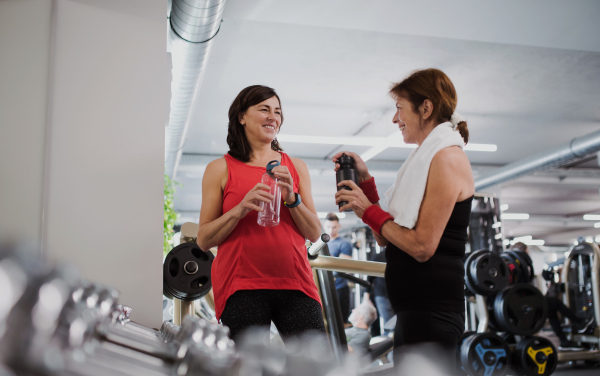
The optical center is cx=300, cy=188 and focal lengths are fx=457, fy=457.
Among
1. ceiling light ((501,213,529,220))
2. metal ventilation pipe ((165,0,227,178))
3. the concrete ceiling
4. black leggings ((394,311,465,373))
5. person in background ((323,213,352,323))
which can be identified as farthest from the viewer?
ceiling light ((501,213,529,220))

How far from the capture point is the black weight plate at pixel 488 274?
4656mm

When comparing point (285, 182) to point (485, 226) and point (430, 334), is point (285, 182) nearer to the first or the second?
A: point (430, 334)

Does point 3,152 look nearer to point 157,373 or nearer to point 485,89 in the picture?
point 157,373

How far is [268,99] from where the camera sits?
152cm

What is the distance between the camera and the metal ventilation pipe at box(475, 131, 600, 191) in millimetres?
6733

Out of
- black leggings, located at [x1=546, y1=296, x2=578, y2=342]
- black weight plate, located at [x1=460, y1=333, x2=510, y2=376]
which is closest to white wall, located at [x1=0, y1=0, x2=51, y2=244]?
black weight plate, located at [x1=460, y1=333, x2=510, y2=376]

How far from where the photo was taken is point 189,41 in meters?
3.60

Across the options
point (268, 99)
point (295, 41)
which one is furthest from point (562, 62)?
point (268, 99)

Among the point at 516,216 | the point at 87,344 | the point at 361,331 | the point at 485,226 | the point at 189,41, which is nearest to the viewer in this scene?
the point at 87,344

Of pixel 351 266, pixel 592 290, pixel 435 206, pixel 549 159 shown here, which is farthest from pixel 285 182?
pixel 549 159

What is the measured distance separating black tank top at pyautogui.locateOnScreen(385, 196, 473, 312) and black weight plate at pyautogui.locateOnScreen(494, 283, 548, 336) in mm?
4125

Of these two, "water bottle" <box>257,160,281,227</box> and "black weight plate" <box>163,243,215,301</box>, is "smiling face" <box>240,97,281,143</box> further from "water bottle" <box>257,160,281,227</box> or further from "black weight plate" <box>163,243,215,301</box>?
"black weight plate" <box>163,243,215,301</box>

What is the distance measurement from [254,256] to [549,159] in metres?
7.43

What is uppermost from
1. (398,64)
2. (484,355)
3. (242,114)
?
(398,64)
